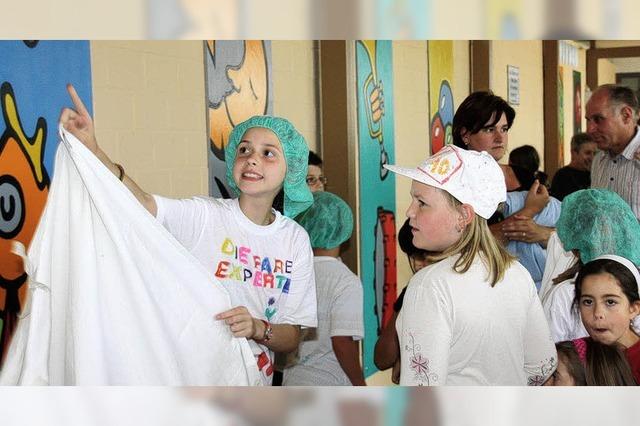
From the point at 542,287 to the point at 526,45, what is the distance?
0.75 meters

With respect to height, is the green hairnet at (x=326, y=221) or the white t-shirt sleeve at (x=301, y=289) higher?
the green hairnet at (x=326, y=221)

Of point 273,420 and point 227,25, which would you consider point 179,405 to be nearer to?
point 273,420

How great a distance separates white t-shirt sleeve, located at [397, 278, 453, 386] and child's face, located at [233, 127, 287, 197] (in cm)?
48

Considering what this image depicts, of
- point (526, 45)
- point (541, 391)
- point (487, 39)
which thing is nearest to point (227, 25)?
point (487, 39)

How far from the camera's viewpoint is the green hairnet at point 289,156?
2482 mm

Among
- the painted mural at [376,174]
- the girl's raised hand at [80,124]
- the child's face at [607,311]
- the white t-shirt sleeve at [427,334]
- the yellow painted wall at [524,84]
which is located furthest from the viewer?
the painted mural at [376,174]

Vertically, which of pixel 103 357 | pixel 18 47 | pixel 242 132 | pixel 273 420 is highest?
pixel 18 47

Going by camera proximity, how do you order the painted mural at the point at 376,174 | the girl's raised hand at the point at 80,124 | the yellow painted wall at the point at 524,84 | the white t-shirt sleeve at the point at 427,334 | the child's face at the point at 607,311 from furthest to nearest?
the painted mural at the point at 376,174 < the yellow painted wall at the point at 524,84 < the child's face at the point at 607,311 < the girl's raised hand at the point at 80,124 < the white t-shirt sleeve at the point at 427,334

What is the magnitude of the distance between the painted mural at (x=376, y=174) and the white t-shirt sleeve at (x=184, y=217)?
682 mm

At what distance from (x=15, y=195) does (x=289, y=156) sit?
2.51ft

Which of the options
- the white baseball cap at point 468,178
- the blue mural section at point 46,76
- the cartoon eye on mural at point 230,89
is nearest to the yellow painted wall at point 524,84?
the white baseball cap at point 468,178

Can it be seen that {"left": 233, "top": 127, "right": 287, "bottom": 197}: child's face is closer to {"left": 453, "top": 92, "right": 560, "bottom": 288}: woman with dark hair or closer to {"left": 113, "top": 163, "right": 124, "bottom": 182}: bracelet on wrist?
{"left": 113, "top": 163, "right": 124, "bottom": 182}: bracelet on wrist

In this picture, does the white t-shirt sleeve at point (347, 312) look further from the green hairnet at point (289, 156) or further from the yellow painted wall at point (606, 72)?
the yellow painted wall at point (606, 72)

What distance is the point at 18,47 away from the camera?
2480 mm
